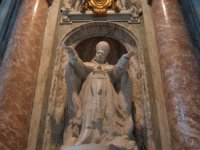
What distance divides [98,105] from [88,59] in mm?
1952

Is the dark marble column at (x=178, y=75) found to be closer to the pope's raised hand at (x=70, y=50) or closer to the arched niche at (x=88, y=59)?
the arched niche at (x=88, y=59)

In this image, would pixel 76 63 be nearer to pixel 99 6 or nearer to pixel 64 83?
pixel 64 83

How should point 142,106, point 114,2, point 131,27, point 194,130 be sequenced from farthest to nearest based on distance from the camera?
Answer: point 114,2
point 131,27
point 142,106
point 194,130

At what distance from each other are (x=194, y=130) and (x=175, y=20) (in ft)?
6.66

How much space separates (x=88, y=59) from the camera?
5.70 metres

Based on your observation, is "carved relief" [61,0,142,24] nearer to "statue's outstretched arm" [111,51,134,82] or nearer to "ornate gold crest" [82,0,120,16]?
"ornate gold crest" [82,0,120,16]

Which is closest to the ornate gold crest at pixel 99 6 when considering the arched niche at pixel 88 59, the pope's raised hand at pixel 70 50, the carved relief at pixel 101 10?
the carved relief at pixel 101 10

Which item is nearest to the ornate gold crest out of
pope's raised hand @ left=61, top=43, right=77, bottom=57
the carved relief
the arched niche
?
the carved relief

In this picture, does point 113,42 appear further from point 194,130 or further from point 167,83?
point 194,130

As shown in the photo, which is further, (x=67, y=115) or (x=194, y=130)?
(x=67, y=115)

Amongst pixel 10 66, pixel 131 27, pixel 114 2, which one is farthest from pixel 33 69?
pixel 114 2

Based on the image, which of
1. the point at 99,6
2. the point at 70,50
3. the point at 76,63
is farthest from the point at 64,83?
the point at 99,6

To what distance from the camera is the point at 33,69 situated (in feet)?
14.9

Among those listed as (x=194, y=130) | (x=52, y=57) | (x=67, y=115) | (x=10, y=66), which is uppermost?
(x=52, y=57)
